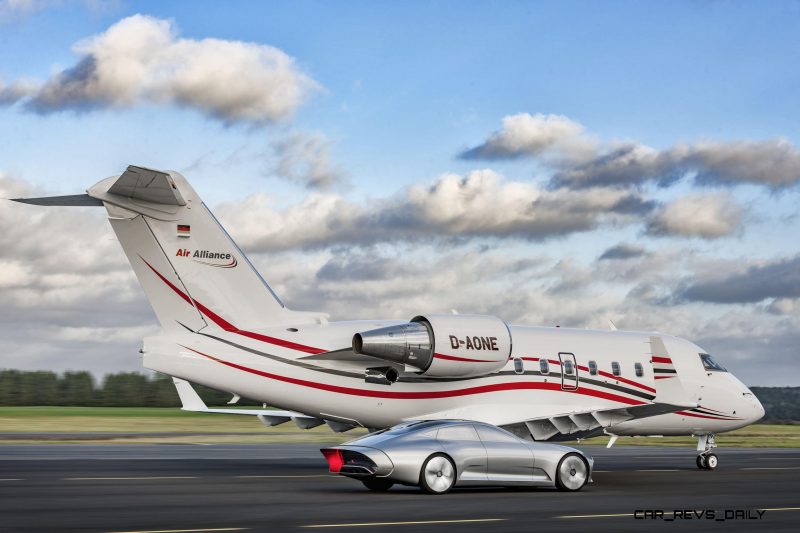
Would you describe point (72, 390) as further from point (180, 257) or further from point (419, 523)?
point (419, 523)

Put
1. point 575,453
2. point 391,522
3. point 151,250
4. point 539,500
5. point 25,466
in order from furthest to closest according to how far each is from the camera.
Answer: point 25,466
point 151,250
point 575,453
point 539,500
point 391,522

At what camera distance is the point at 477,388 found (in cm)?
2495

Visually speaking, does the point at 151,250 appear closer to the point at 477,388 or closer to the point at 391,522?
the point at 477,388

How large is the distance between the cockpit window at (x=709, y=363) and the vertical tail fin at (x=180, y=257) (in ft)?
41.8

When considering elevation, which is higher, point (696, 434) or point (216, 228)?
point (216, 228)

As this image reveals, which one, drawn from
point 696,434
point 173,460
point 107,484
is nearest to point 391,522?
point 107,484

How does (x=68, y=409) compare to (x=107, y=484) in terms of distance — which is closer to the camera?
(x=107, y=484)

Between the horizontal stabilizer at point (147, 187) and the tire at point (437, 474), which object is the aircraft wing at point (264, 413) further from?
the tire at point (437, 474)

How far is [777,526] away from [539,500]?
4541 mm

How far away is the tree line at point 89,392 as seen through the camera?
65.1m

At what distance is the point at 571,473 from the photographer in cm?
1920

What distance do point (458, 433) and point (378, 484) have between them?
68.2 inches

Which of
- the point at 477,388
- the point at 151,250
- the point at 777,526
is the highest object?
the point at 151,250

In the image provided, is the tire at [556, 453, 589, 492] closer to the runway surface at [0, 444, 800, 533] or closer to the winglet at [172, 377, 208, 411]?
the runway surface at [0, 444, 800, 533]
